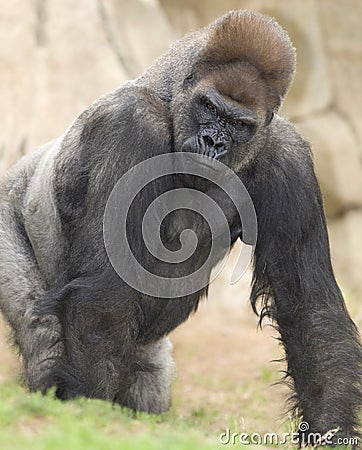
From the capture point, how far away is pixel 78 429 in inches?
144

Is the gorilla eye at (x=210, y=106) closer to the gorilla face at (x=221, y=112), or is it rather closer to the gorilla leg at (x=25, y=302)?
the gorilla face at (x=221, y=112)

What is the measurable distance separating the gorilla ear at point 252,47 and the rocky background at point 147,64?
14.9ft

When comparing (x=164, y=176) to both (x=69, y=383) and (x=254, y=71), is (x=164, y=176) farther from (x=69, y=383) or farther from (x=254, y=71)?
(x=69, y=383)

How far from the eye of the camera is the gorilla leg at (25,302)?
196 inches

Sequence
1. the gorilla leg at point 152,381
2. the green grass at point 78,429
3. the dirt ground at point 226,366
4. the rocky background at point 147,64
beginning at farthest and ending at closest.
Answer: the rocky background at point 147,64, the dirt ground at point 226,366, the gorilla leg at point 152,381, the green grass at point 78,429

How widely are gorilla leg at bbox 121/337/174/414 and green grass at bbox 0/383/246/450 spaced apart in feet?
4.58

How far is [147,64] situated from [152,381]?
478 cm

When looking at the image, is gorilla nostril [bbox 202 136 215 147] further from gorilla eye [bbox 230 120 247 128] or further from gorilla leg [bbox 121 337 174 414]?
gorilla leg [bbox 121 337 174 414]

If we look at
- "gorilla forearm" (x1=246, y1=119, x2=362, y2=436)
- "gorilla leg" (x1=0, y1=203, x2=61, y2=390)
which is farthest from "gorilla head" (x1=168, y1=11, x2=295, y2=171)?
"gorilla leg" (x1=0, y1=203, x2=61, y2=390)

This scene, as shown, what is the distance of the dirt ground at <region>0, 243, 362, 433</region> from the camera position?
6.52m

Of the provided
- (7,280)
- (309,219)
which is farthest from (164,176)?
(7,280)

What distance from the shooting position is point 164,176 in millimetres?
4719

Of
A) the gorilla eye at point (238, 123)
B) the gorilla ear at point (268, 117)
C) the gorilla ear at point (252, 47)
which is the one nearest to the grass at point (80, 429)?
the gorilla eye at point (238, 123)

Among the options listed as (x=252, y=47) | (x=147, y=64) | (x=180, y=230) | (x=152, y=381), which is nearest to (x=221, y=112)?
(x=252, y=47)
